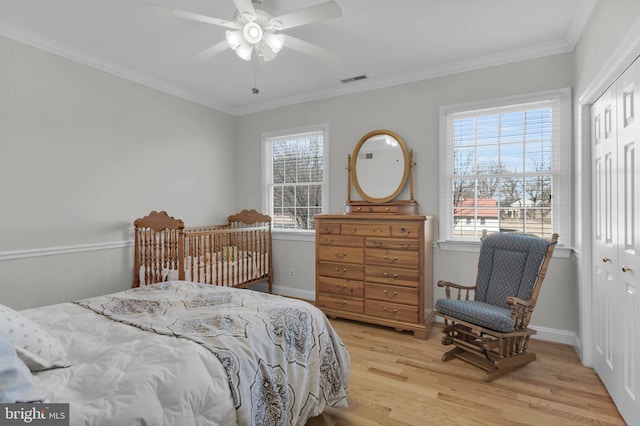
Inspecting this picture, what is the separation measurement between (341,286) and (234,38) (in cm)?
249

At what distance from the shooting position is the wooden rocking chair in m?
2.35

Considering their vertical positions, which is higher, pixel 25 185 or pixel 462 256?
pixel 25 185

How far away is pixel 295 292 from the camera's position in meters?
4.36

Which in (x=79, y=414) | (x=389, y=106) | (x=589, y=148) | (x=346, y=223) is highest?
(x=389, y=106)

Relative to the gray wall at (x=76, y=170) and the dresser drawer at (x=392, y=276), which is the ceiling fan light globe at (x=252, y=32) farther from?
the dresser drawer at (x=392, y=276)

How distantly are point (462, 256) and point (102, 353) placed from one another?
3.11 metres

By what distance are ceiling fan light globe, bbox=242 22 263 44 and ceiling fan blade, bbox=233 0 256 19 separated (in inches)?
2.4

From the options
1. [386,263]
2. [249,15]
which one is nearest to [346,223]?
[386,263]

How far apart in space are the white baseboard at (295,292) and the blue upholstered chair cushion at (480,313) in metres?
1.96

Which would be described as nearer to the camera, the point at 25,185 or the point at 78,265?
the point at 25,185

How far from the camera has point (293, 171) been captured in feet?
14.6

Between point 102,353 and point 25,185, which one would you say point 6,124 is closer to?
point 25,185

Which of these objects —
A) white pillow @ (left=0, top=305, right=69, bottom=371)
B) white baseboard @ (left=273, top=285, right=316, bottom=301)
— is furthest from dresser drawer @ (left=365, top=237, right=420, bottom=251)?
white pillow @ (left=0, top=305, right=69, bottom=371)

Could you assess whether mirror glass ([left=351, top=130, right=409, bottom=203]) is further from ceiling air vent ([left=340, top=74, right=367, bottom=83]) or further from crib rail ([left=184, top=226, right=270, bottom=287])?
crib rail ([left=184, top=226, right=270, bottom=287])
